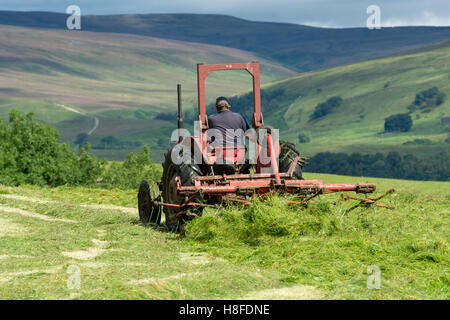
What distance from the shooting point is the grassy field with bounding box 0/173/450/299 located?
25.6 ft

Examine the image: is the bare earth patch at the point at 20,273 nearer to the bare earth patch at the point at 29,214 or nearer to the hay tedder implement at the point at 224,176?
the hay tedder implement at the point at 224,176

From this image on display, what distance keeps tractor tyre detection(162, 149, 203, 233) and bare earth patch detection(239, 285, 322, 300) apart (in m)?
4.22

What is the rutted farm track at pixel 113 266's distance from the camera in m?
7.72

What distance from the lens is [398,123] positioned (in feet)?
495

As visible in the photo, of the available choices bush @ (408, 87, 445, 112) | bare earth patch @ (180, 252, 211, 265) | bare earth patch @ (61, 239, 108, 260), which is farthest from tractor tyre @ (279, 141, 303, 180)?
bush @ (408, 87, 445, 112)

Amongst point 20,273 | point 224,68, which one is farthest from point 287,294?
point 224,68

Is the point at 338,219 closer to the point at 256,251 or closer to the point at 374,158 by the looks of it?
the point at 256,251

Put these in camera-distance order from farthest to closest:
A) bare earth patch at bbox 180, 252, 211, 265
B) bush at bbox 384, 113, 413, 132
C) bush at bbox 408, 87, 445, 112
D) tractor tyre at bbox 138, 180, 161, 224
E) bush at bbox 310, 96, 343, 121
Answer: bush at bbox 310, 96, 343, 121
bush at bbox 408, 87, 445, 112
bush at bbox 384, 113, 413, 132
tractor tyre at bbox 138, 180, 161, 224
bare earth patch at bbox 180, 252, 211, 265

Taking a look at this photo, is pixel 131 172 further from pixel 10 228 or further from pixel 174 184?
pixel 174 184

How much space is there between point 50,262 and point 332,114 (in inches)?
6733

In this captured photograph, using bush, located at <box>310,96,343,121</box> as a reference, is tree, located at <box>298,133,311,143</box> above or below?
below

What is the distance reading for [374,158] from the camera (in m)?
110

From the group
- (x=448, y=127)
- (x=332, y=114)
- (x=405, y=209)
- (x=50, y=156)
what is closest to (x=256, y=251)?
(x=405, y=209)

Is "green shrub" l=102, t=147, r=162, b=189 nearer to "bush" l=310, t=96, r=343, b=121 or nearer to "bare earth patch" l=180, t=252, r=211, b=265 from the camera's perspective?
"bare earth patch" l=180, t=252, r=211, b=265
